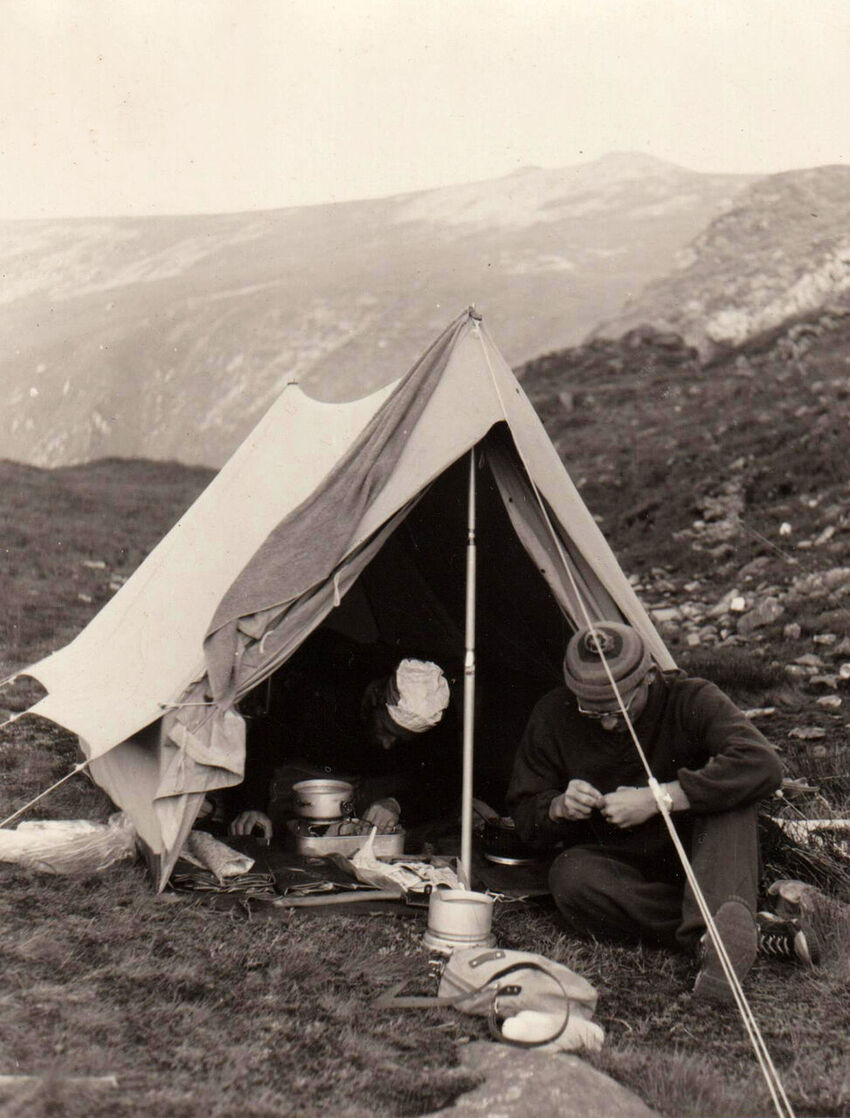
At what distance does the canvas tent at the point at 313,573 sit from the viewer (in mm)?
4141

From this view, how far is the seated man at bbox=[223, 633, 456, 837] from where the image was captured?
15.6ft

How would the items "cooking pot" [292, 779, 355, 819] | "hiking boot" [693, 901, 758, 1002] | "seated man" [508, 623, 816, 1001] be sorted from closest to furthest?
1. "hiking boot" [693, 901, 758, 1002]
2. "seated man" [508, 623, 816, 1001]
3. "cooking pot" [292, 779, 355, 819]

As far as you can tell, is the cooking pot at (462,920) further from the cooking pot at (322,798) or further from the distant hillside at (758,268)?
the distant hillside at (758,268)

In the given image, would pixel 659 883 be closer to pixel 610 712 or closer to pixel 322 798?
pixel 610 712

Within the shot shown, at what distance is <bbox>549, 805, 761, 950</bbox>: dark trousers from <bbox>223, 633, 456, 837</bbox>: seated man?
3.44 feet

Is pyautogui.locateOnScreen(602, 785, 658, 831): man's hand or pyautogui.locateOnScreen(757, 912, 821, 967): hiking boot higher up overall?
pyautogui.locateOnScreen(602, 785, 658, 831): man's hand

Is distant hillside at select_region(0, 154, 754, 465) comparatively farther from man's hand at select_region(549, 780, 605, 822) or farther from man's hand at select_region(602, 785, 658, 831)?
man's hand at select_region(602, 785, 658, 831)

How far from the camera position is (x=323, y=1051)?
299 cm

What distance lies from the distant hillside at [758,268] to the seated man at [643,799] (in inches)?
480

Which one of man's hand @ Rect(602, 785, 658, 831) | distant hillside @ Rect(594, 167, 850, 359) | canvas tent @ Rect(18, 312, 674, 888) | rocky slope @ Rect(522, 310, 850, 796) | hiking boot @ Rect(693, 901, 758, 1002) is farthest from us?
distant hillside @ Rect(594, 167, 850, 359)

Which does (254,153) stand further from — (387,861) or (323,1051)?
(323,1051)

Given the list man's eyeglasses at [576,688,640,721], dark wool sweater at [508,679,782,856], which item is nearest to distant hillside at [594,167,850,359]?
dark wool sweater at [508,679,782,856]

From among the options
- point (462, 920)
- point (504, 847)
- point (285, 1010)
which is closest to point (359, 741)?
point (504, 847)

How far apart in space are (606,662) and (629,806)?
44cm
